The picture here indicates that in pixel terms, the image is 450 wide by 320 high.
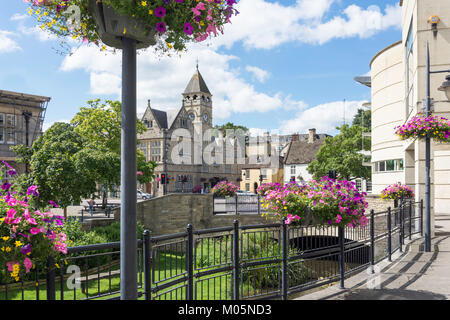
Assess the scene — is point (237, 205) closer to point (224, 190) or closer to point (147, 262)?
point (224, 190)

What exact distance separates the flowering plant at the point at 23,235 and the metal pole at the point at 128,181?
754mm

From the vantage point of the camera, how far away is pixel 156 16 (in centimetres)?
297

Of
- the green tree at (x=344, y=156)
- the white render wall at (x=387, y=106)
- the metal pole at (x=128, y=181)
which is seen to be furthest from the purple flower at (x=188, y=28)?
the green tree at (x=344, y=156)

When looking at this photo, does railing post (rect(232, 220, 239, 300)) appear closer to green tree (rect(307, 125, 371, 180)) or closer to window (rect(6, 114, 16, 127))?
green tree (rect(307, 125, 371, 180))

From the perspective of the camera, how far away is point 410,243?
1296 cm

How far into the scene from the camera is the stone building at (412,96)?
15906mm

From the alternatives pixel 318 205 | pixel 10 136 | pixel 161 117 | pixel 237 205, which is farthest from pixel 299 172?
pixel 318 205

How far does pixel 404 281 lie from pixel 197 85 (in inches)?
3355

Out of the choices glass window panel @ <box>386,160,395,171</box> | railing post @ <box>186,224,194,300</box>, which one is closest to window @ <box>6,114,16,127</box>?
glass window panel @ <box>386,160,395,171</box>

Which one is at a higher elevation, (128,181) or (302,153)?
(302,153)

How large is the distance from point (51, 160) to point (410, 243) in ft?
58.4

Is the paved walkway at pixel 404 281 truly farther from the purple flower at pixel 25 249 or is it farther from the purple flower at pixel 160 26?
the purple flower at pixel 160 26

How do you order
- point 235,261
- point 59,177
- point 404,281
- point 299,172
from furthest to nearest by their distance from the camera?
point 299,172, point 59,177, point 404,281, point 235,261
